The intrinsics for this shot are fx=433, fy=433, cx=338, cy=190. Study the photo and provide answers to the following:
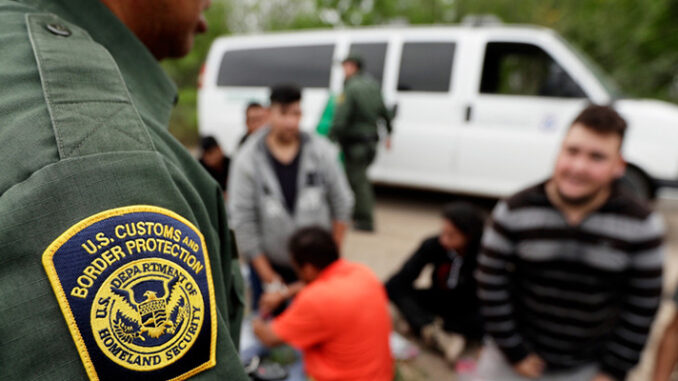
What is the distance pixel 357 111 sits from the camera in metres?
4.45

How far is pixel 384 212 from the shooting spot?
5.71 m

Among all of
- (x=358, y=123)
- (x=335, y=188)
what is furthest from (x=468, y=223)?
(x=358, y=123)

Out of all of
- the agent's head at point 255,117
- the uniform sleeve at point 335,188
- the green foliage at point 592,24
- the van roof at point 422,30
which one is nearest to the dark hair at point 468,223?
the uniform sleeve at point 335,188

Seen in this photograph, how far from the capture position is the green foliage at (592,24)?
9914mm

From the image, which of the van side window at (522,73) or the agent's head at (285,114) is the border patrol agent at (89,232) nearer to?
the agent's head at (285,114)

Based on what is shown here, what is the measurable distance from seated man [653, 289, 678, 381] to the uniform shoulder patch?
2.29 metres

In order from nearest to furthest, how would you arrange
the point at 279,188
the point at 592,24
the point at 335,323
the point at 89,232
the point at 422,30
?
the point at 89,232, the point at 335,323, the point at 279,188, the point at 422,30, the point at 592,24

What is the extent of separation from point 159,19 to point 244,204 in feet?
5.63

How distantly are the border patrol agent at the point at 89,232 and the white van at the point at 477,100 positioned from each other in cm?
479

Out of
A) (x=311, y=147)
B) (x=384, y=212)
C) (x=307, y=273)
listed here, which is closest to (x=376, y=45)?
(x=384, y=212)

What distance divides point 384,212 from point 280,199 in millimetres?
3419

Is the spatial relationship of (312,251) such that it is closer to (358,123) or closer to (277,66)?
(358,123)

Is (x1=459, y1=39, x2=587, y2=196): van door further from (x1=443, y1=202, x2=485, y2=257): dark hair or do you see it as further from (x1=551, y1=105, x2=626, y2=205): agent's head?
(x1=551, y1=105, x2=626, y2=205): agent's head

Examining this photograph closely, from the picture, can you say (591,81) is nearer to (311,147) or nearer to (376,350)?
(311,147)
